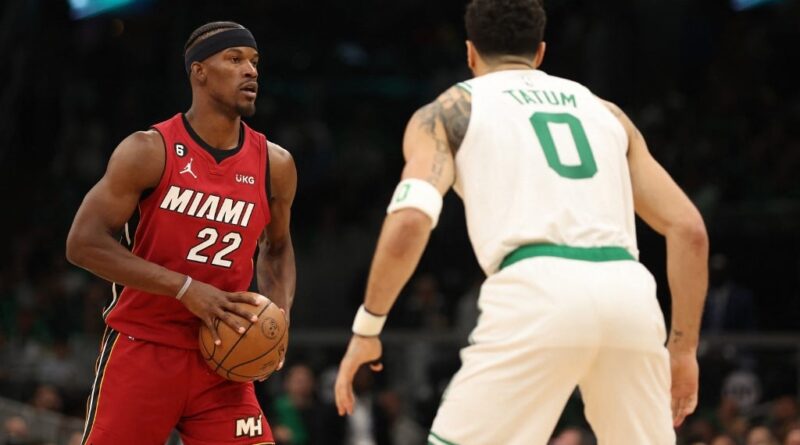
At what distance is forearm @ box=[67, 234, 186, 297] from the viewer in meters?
5.80

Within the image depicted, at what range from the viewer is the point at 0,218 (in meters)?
20.6

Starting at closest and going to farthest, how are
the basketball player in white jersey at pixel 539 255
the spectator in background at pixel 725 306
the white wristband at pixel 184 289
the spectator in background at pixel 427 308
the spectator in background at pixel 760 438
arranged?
the basketball player in white jersey at pixel 539 255 → the white wristband at pixel 184 289 → the spectator in background at pixel 760 438 → the spectator in background at pixel 725 306 → the spectator in background at pixel 427 308

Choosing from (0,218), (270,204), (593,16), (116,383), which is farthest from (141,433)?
(0,218)

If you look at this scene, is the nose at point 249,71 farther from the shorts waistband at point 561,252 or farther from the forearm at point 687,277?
the forearm at point 687,277

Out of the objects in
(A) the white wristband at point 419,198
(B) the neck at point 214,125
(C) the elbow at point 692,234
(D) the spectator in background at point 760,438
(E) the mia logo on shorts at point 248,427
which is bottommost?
(D) the spectator in background at point 760,438

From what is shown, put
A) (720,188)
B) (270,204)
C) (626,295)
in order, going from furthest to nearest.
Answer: (720,188), (270,204), (626,295)

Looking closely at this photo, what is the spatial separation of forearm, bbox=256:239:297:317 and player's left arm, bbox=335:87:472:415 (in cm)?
159

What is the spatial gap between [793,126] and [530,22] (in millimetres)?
11938

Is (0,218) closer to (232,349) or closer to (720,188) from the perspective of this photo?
(720,188)

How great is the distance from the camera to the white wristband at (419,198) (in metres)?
4.73

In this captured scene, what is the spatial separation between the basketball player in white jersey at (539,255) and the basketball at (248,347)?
36.9 inches

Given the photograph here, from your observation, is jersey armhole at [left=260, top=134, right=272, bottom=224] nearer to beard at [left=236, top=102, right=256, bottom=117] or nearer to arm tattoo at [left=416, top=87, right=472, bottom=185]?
beard at [left=236, top=102, right=256, bottom=117]

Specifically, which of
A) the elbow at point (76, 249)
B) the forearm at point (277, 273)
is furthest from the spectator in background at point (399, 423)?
the elbow at point (76, 249)

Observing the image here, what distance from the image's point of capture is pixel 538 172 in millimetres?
4750
